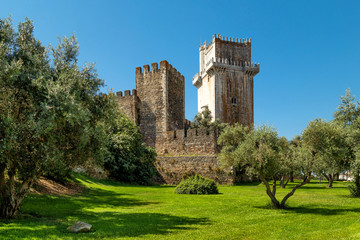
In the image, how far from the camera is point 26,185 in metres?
10.7

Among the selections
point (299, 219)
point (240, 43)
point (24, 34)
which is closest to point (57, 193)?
point (24, 34)

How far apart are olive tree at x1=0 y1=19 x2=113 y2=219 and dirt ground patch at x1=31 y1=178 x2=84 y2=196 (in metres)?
5.82

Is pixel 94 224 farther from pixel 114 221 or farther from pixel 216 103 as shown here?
pixel 216 103

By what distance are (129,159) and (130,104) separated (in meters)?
10.9

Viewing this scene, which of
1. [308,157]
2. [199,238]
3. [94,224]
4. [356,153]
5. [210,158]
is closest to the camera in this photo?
[199,238]

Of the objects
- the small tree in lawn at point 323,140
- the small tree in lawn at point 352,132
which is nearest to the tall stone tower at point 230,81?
the small tree in lawn at point 352,132

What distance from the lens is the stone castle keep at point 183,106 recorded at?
31.2m

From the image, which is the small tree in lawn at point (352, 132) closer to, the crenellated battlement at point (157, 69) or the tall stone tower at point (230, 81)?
the crenellated battlement at point (157, 69)

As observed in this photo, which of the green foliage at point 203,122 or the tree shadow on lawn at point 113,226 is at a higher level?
the green foliage at point 203,122

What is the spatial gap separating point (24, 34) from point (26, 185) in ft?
18.2

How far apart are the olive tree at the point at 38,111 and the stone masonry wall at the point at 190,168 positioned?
61.5 feet

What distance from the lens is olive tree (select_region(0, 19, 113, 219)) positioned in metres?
9.18

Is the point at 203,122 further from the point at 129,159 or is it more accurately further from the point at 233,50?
the point at 129,159

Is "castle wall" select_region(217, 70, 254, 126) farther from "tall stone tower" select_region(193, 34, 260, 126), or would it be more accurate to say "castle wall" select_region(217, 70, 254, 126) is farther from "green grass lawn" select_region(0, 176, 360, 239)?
"green grass lawn" select_region(0, 176, 360, 239)
